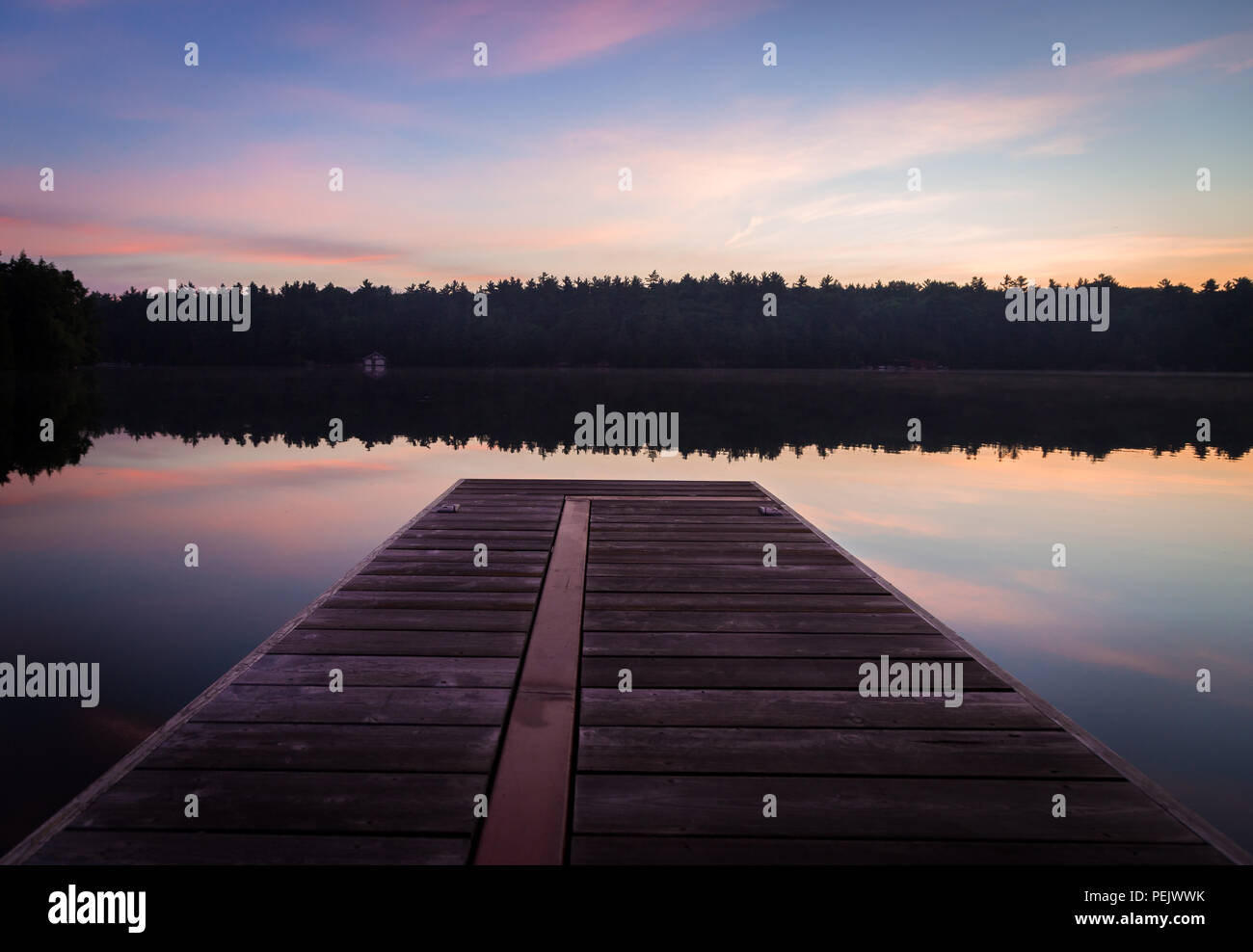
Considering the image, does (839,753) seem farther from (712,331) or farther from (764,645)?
(712,331)

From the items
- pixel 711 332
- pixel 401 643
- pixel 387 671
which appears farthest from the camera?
pixel 711 332

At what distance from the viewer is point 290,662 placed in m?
3.95

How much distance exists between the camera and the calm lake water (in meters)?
4.78

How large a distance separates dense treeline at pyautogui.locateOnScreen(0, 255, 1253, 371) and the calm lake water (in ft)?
208

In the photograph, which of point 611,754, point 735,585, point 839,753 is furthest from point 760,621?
point 611,754

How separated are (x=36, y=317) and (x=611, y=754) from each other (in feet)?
217

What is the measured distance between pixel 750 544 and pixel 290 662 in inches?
168

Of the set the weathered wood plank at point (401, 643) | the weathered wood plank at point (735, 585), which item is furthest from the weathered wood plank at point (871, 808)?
the weathered wood plank at point (735, 585)

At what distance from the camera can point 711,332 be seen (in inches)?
3595

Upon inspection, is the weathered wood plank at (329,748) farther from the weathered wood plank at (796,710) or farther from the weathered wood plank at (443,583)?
the weathered wood plank at (443,583)

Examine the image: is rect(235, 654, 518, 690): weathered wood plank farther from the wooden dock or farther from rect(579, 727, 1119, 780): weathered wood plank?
rect(579, 727, 1119, 780): weathered wood plank

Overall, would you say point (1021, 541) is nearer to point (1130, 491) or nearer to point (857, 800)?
point (1130, 491)

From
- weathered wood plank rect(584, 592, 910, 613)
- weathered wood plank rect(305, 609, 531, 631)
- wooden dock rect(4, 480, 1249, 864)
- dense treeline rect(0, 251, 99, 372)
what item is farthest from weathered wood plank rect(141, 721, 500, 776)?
dense treeline rect(0, 251, 99, 372)

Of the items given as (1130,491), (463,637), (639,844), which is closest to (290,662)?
(463,637)
